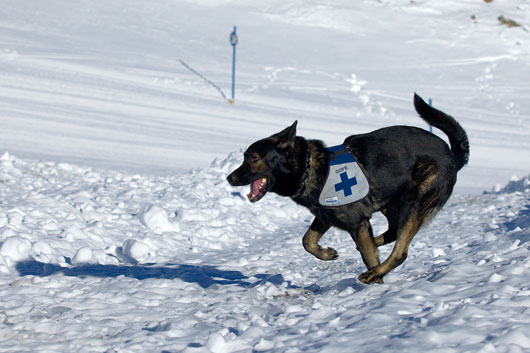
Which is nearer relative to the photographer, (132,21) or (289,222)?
(289,222)

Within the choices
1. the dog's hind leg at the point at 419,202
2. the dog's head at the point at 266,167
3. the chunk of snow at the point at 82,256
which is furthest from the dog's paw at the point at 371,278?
→ the chunk of snow at the point at 82,256

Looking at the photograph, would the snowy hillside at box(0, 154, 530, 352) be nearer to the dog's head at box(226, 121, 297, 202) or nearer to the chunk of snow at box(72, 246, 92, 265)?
the chunk of snow at box(72, 246, 92, 265)

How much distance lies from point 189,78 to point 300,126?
6230 mm

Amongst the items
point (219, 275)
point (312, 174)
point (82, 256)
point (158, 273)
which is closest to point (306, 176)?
point (312, 174)

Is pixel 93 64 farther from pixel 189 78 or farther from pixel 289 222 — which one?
pixel 289 222

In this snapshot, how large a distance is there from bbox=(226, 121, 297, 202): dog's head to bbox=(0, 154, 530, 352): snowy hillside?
2.47ft

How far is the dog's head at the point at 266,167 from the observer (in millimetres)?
4953

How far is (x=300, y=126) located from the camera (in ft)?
52.4

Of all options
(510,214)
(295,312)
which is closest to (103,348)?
(295,312)

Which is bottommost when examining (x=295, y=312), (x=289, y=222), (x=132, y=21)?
(x=289, y=222)

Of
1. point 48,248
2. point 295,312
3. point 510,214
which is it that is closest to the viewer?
point 295,312

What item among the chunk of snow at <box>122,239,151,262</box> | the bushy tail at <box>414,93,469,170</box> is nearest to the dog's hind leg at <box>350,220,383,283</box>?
the bushy tail at <box>414,93,469,170</box>

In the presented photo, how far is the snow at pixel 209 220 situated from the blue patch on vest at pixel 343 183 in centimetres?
64

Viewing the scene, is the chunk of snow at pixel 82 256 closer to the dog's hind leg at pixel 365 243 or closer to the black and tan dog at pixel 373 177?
the black and tan dog at pixel 373 177
